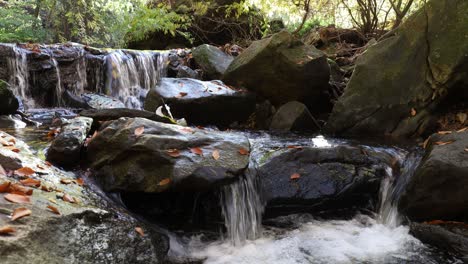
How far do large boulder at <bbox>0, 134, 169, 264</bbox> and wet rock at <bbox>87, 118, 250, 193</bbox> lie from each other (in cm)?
33

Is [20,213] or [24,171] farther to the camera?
[24,171]

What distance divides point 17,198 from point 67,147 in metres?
1.46

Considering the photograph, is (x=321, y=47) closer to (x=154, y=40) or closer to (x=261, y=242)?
(x=154, y=40)

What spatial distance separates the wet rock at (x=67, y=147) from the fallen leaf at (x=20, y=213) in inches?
62.2

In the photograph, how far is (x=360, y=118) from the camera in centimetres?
658

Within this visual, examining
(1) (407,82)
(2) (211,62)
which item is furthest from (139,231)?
(2) (211,62)

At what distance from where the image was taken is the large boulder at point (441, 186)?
12.4 ft

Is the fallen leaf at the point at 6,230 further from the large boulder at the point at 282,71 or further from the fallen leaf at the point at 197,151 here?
the large boulder at the point at 282,71

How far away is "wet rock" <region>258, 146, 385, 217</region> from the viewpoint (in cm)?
437

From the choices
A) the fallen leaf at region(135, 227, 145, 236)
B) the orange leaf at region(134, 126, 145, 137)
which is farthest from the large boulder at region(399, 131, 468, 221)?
the orange leaf at region(134, 126, 145, 137)

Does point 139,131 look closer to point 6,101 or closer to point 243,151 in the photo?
point 243,151

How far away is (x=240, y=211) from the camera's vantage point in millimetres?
4105

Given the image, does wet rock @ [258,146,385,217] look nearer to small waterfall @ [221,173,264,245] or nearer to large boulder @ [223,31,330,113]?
small waterfall @ [221,173,264,245]

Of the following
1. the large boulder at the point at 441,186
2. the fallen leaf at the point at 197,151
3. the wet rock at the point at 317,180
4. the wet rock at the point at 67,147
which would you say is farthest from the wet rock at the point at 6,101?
the large boulder at the point at 441,186
